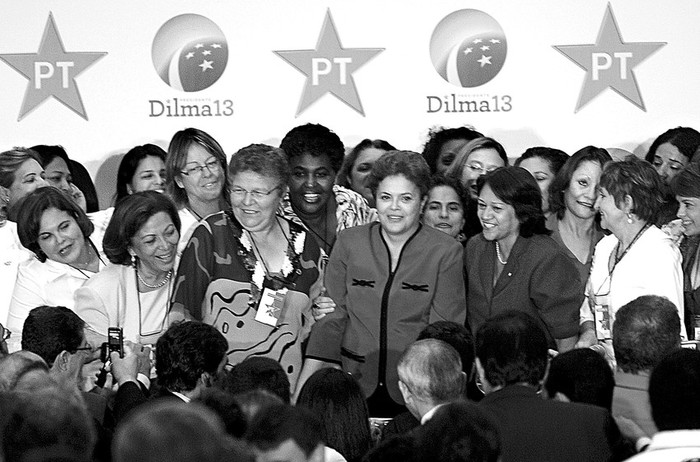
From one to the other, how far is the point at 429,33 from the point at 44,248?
2.42 meters

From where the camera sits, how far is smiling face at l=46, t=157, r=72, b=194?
5.86 meters

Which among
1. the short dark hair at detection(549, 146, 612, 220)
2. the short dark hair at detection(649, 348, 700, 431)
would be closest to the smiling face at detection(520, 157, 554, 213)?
the short dark hair at detection(549, 146, 612, 220)

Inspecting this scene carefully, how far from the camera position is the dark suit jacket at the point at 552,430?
9.64 feet

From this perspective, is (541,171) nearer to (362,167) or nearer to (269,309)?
(362,167)

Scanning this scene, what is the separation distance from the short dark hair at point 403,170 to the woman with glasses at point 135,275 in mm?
797

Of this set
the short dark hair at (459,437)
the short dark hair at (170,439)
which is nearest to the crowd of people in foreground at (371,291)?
the short dark hair at (459,437)

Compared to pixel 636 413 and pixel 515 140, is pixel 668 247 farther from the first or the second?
pixel 515 140

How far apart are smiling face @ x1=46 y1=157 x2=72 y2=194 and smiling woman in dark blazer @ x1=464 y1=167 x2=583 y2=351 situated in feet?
7.54

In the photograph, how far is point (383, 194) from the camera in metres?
4.50

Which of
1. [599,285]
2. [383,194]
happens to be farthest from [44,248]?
[599,285]

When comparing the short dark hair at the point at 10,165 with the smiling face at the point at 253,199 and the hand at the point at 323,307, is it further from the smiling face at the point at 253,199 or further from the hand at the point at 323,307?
the hand at the point at 323,307

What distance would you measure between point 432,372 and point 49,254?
2.06 meters

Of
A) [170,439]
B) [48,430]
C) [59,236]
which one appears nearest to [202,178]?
[59,236]

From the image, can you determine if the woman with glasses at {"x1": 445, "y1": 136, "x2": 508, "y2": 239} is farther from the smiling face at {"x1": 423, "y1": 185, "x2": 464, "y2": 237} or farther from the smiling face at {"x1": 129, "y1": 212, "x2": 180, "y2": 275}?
the smiling face at {"x1": 129, "y1": 212, "x2": 180, "y2": 275}
